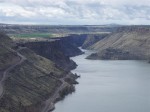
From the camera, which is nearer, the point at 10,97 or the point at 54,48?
the point at 10,97

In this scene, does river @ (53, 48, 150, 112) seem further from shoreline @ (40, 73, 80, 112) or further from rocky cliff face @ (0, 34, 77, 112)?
rocky cliff face @ (0, 34, 77, 112)

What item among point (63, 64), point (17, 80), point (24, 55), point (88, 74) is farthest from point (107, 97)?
point (63, 64)

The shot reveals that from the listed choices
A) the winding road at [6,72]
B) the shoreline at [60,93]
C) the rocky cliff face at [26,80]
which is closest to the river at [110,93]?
the shoreline at [60,93]

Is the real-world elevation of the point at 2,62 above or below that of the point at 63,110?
above

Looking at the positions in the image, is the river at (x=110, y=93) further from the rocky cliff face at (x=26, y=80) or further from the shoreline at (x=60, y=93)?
the rocky cliff face at (x=26, y=80)

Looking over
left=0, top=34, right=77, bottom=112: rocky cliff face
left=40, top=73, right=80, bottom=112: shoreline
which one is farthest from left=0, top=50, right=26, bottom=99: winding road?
left=40, top=73, right=80, bottom=112: shoreline

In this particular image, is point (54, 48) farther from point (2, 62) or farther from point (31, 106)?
point (31, 106)
